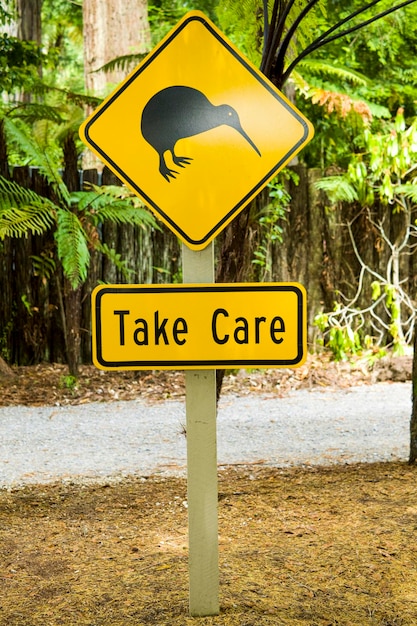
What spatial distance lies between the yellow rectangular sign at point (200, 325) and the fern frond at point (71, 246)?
14.2 ft

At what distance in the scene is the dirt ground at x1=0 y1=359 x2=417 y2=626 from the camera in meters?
2.63

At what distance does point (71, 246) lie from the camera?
263 inches

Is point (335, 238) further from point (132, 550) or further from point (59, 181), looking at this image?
point (132, 550)

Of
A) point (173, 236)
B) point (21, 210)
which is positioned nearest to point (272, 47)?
point (21, 210)

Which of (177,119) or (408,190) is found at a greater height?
(177,119)

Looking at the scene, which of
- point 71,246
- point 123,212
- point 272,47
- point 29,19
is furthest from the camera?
point 29,19

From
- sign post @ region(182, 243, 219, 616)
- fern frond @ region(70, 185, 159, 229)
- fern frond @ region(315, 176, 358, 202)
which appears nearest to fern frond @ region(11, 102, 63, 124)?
fern frond @ region(70, 185, 159, 229)

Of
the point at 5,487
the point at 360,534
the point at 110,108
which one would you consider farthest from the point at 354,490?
the point at 110,108

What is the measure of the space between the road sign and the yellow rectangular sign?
0.62ft

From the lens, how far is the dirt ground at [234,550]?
2629 millimetres

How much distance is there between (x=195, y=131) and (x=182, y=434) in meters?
3.50

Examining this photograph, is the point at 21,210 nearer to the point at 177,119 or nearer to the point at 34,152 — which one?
the point at 34,152

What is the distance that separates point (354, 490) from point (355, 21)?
8225mm

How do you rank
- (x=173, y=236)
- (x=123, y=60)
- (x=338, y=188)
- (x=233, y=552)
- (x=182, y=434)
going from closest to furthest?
(x=233, y=552), (x=182, y=434), (x=123, y=60), (x=338, y=188), (x=173, y=236)
